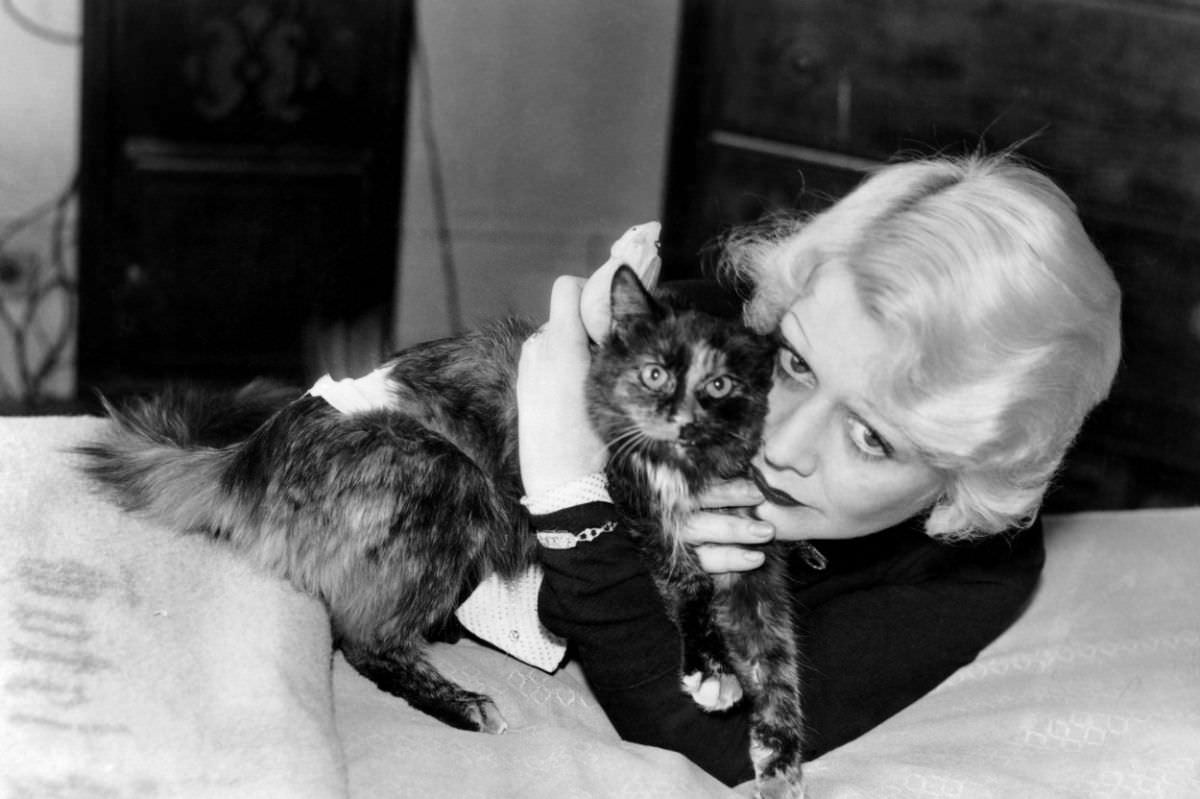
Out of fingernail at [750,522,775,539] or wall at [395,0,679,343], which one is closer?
fingernail at [750,522,775,539]

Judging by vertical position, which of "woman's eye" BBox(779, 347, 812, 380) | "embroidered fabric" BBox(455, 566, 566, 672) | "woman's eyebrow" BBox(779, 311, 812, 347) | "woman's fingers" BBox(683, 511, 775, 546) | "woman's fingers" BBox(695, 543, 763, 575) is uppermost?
"woman's eyebrow" BBox(779, 311, 812, 347)

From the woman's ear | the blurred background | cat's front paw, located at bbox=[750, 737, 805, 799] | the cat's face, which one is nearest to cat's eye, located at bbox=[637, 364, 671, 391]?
the cat's face

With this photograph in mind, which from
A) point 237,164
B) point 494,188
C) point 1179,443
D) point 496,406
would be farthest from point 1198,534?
point 237,164

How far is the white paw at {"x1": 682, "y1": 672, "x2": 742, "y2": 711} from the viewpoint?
5.09ft

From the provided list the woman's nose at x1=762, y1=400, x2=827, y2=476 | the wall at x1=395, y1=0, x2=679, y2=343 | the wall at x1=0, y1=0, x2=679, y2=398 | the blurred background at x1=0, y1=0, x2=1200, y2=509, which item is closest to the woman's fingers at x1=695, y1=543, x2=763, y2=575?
the woman's nose at x1=762, y1=400, x2=827, y2=476

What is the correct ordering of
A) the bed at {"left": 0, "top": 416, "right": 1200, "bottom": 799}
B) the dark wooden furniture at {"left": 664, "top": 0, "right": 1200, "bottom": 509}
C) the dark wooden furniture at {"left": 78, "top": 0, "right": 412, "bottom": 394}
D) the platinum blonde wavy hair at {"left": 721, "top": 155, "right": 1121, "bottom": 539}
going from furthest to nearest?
the dark wooden furniture at {"left": 78, "top": 0, "right": 412, "bottom": 394} < the dark wooden furniture at {"left": 664, "top": 0, "right": 1200, "bottom": 509} < the platinum blonde wavy hair at {"left": 721, "top": 155, "right": 1121, "bottom": 539} < the bed at {"left": 0, "top": 416, "right": 1200, "bottom": 799}

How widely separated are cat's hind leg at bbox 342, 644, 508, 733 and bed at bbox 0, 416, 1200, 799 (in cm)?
2

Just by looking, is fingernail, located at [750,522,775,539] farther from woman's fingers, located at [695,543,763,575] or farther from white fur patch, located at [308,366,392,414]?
white fur patch, located at [308,366,392,414]

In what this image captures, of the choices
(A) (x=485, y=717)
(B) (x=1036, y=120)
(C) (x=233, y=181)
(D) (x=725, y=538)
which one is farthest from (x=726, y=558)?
(C) (x=233, y=181)

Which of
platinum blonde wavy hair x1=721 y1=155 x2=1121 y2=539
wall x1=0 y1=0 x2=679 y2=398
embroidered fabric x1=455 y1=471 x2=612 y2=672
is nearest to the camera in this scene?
platinum blonde wavy hair x1=721 y1=155 x2=1121 y2=539

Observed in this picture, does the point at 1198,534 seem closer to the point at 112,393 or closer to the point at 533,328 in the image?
the point at 533,328

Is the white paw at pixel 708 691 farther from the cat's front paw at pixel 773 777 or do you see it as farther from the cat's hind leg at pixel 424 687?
the cat's hind leg at pixel 424 687

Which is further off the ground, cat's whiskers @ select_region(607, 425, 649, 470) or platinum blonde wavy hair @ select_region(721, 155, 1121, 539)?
platinum blonde wavy hair @ select_region(721, 155, 1121, 539)

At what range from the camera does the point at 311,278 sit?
3512 millimetres
